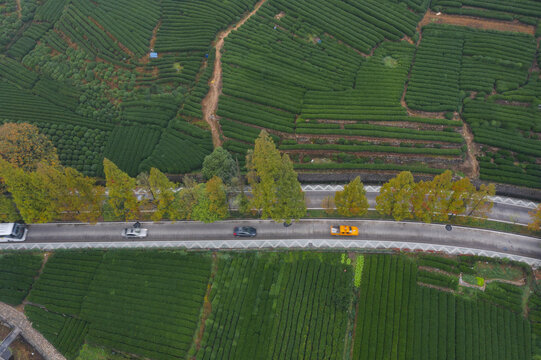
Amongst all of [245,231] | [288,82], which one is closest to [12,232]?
[245,231]

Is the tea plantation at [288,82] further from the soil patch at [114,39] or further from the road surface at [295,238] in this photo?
the road surface at [295,238]

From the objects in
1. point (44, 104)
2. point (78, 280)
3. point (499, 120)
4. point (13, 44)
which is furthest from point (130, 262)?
point (499, 120)

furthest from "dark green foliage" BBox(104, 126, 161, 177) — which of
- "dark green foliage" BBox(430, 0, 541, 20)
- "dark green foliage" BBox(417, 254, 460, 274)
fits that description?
"dark green foliage" BBox(430, 0, 541, 20)

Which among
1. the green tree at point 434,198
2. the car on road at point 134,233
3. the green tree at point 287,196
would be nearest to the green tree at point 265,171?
the green tree at point 287,196

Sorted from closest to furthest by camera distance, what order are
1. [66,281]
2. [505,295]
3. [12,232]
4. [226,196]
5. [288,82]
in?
1. [505,295]
2. [66,281]
3. [226,196]
4. [12,232]
5. [288,82]

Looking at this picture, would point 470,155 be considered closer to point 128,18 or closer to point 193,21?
point 193,21

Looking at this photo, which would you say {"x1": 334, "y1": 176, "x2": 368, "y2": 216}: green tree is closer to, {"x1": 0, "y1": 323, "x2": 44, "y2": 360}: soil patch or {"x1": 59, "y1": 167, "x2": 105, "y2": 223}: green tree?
{"x1": 59, "y1": 167, "x2": 105, "y2": 223}: green tree
